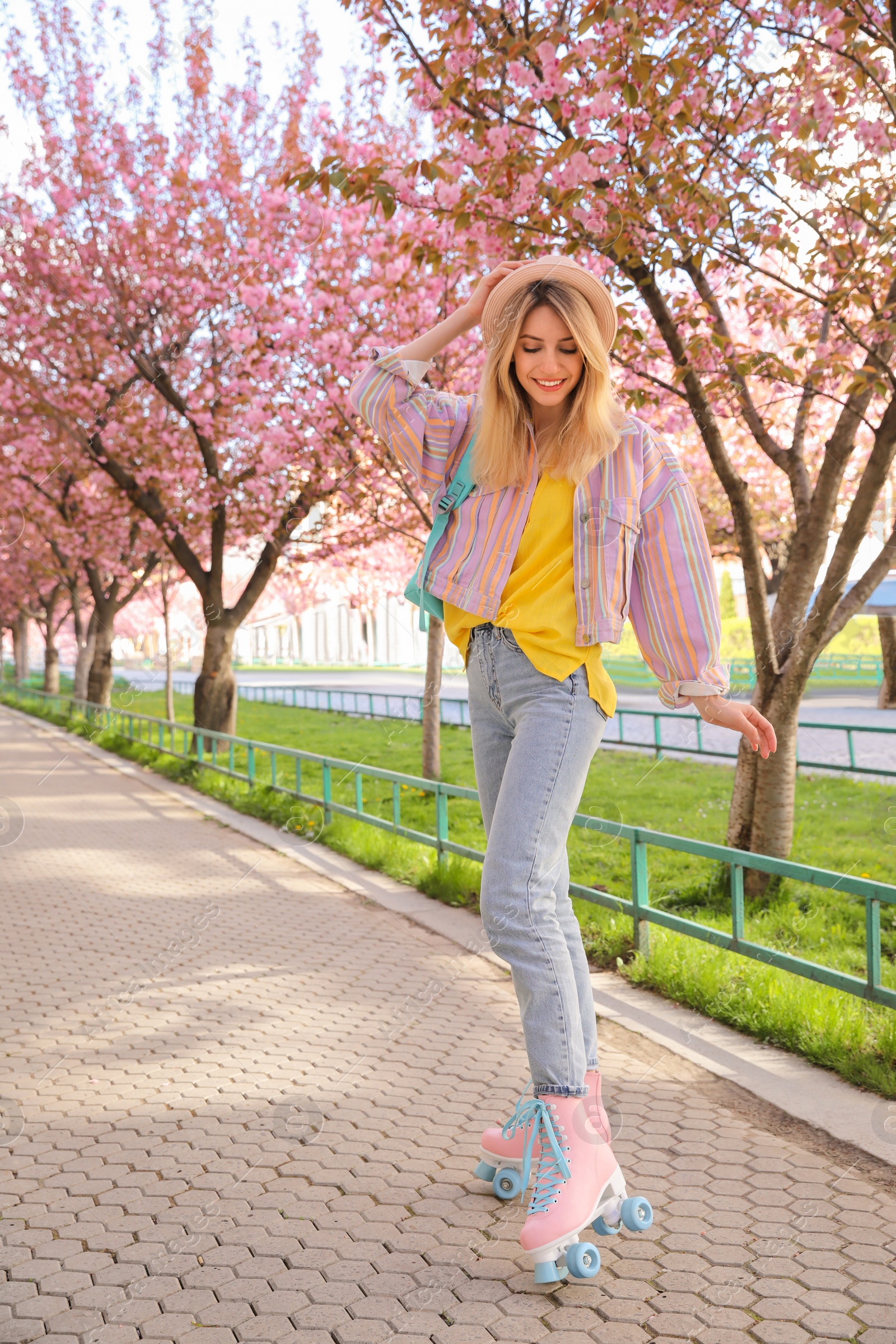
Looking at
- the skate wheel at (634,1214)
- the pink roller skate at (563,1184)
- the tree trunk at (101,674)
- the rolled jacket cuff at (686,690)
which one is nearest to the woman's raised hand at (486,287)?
the rolled jacket cuff at (686,690)

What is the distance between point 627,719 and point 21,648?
3754cm

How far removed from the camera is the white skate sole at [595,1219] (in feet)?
7.84

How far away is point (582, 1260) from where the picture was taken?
7.99ft

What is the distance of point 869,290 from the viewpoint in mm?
5805

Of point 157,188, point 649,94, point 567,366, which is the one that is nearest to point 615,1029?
point 567,366

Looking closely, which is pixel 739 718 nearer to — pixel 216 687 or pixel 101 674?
pixel 216 687

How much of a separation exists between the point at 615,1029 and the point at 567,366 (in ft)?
9.27

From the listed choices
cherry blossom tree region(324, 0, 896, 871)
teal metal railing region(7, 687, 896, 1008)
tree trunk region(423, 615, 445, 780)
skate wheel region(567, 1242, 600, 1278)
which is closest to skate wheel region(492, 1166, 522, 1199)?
skate wheel region(567, 1242, 600, 1278)

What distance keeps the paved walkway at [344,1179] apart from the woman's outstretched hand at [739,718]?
3.79 ft

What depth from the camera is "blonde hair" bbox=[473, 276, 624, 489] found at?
2562mm

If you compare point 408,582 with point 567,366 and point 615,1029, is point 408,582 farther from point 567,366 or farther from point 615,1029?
point 615,1029

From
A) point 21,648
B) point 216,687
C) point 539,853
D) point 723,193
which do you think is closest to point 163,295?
point 216,687

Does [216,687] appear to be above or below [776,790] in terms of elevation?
above

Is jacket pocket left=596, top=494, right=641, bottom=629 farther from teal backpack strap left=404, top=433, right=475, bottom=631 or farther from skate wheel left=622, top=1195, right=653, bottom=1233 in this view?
skate wheel left=622, top=1195, right=653, bottom=1233
